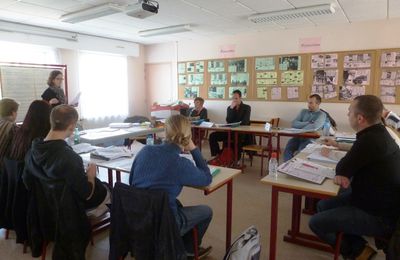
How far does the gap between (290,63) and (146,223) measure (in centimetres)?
517

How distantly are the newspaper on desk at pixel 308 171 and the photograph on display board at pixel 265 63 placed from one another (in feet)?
14.1

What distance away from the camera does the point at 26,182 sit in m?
2.06

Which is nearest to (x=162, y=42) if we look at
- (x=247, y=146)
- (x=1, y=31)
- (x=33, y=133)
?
(x=1, y=31)

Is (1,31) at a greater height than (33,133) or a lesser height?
greater

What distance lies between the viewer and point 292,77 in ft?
19.8

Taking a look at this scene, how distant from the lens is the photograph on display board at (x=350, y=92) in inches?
215

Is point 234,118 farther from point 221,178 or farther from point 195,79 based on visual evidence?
point 221,178

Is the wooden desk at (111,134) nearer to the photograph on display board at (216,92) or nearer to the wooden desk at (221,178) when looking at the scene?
the wooden desk at (221,178)

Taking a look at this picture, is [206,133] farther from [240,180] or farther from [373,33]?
[373,33]

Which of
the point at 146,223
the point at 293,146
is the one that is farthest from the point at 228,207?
the point at 293,146

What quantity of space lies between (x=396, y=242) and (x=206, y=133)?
4932 mm

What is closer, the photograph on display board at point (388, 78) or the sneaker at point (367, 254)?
the sneaker at point (367, 254)

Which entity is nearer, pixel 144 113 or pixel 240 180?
pixel 240 180

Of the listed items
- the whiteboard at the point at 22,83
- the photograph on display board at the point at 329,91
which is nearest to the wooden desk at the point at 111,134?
the whiteboard at the point at 22,83
